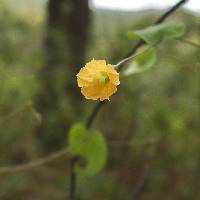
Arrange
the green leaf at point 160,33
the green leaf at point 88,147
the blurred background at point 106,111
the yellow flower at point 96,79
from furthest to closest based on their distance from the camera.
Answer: the blurred background at point 106,111
the green leaf at point 88,147
the green leaf at point 160,33
the yellow flower at point 96,79

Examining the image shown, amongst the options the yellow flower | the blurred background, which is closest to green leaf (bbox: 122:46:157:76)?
the yellow flower

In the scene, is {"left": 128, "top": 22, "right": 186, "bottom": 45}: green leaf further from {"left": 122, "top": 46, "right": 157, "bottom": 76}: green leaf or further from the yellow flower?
the yellow flower

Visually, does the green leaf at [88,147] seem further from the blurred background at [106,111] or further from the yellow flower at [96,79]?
the blurred background at [106,111]

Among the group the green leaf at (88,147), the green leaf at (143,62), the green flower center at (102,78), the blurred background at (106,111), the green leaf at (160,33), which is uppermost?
the green flower center at (102,78)

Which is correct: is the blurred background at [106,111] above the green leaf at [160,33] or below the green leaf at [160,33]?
below

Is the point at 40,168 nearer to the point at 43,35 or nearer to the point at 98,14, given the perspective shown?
the point at 43,35

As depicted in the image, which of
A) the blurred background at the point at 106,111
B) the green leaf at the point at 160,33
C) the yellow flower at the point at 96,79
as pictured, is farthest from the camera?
the blurred background at the point at 106,111

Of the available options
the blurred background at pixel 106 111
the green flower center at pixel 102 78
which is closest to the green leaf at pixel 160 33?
the green flower center at pixel 102 78
